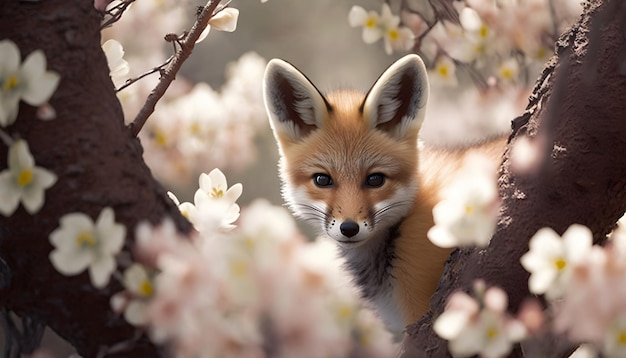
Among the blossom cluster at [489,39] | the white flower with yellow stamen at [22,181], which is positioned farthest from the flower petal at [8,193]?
the blossom cluster at [489,39]

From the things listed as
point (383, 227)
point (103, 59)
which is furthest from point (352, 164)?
point (103, 59)

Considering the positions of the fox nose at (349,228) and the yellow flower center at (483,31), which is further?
the yellow flower center at (483,31)

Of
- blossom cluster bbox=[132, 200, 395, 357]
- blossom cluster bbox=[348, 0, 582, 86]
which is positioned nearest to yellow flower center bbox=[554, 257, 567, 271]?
blossom cluster bbox=[132, 200, 395, 357]

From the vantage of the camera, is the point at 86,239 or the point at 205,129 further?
the point at 205,129

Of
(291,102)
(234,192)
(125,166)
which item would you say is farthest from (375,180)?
(125,166)

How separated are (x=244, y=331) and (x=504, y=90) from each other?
2114 mm

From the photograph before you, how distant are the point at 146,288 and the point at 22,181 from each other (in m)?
0.22

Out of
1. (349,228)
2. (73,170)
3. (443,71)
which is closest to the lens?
(73,170)

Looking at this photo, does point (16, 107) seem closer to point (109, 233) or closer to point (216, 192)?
point (109, 233)

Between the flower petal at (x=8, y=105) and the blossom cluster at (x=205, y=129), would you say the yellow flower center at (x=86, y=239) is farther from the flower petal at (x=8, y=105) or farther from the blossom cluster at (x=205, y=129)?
the blossom cluster at (x=205, y=129)

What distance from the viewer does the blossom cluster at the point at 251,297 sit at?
100 centimetres

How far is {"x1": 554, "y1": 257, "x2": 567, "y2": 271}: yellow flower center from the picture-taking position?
1.05m

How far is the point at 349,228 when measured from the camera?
1.93 meters

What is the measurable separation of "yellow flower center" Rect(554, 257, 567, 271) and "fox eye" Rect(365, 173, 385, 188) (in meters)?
1.00
